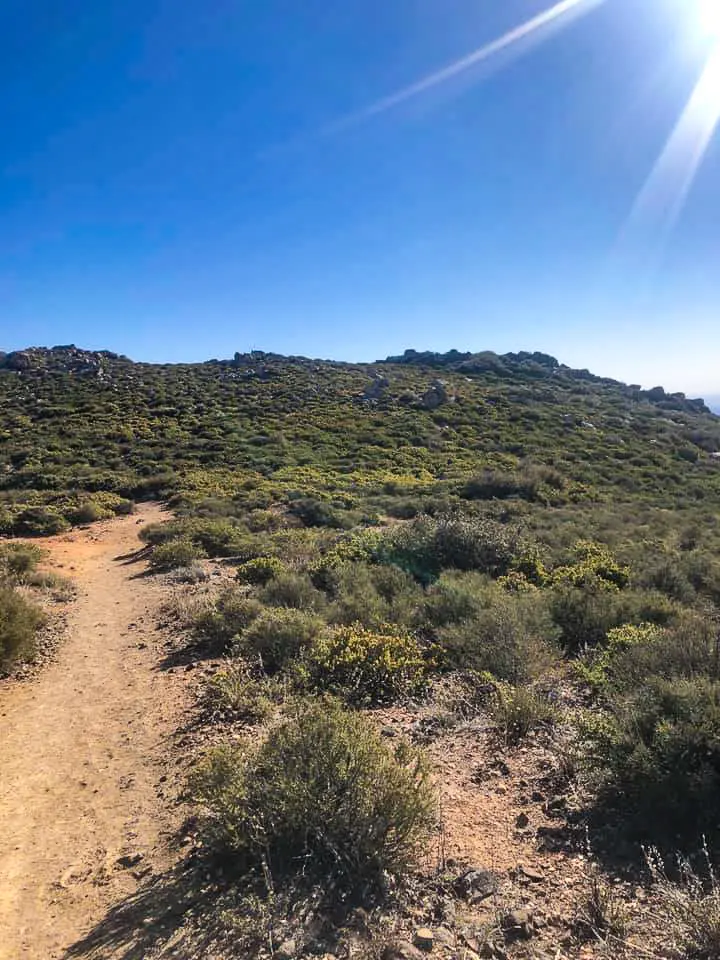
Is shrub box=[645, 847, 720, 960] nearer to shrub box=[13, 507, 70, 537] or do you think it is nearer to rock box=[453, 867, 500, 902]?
rock box=[453, 867, 500, 902]

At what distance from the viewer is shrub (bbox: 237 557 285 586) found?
30.8ft

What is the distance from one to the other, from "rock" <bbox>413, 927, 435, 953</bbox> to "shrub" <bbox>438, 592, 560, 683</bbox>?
10.1 feet

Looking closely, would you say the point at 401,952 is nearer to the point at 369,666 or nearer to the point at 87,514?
the point at 369,666

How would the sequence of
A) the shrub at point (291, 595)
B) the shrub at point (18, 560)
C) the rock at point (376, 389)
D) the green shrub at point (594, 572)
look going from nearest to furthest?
the shrub at point (291, 595) → the green shrub at point (594, 572) → the shrub at point (18, 560) → the rock at point (376, 389)

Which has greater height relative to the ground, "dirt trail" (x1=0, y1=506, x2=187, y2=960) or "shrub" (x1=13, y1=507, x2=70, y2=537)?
"shrub" (x1=13, y1=507, x2=70, y2=537)

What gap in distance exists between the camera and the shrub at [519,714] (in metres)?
4.62

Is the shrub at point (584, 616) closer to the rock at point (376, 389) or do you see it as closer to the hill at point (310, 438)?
the hill at point (310, 438)

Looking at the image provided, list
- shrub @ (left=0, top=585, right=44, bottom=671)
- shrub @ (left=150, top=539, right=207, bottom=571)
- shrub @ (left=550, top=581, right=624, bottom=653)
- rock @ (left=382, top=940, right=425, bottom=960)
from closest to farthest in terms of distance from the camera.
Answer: rock @ (left=382, top=940, right=425, bottom=960) → shrub @ (left=0, top=585, right=44, bottom=671) → shrub @ (left=550, top=581, right=624, bottom=653) → shrub @ (left=150, top=539, right=207, bottom=571)

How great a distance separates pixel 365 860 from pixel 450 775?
1.40 meters

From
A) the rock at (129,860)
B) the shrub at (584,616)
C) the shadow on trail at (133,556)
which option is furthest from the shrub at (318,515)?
the rock at (129,860)

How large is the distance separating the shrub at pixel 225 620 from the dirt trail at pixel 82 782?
0.68 meters

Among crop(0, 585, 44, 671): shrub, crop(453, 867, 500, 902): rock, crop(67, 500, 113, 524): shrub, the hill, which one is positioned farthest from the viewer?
the hill

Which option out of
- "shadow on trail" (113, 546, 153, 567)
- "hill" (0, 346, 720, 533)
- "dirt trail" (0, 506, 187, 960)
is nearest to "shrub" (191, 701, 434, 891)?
"dirt trail" (0, 506, 187, 960)

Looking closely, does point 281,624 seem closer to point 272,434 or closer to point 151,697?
point 151,697
